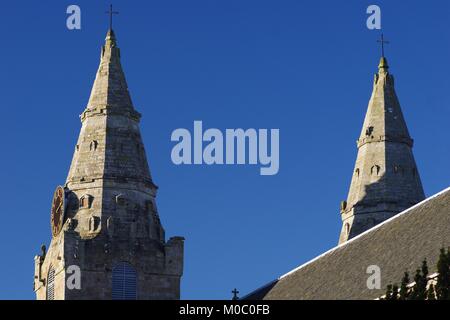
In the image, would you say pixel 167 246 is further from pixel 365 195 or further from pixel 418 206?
pixel 418 206

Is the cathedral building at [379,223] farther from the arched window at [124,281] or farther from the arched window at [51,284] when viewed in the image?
the arched window at [51,284]

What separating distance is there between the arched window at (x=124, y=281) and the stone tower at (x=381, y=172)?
12324 millimetres

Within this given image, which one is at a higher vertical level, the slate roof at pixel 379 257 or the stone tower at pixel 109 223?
the stone tower at pixel 109 223

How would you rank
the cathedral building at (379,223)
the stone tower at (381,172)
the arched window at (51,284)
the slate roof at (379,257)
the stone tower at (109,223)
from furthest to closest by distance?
the stone tower at (381,172) → the arched window at (51,284) → the stone tower at (109,223) → the cathedral building at (379,223) → the slate roof at (379,257)

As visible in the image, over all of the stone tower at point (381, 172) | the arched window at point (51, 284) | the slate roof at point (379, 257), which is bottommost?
the slate roof at point (379, 257)

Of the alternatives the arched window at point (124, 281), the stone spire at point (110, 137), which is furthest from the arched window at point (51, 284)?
the stone spire at point (110, 137)

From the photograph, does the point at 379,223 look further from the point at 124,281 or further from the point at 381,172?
the point at 124,281

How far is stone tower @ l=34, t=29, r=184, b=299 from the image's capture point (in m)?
85.1

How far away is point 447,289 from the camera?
5238cm

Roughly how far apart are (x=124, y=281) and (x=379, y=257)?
60.8ft

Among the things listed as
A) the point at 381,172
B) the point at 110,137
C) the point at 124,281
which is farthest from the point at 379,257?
the point at 381,172

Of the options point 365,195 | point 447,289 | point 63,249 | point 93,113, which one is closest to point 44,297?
point 63,249

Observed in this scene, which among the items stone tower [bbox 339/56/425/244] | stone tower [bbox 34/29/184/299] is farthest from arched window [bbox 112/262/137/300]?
stone tower [bbox 339/56/425/244]

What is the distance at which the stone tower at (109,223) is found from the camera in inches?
3351
